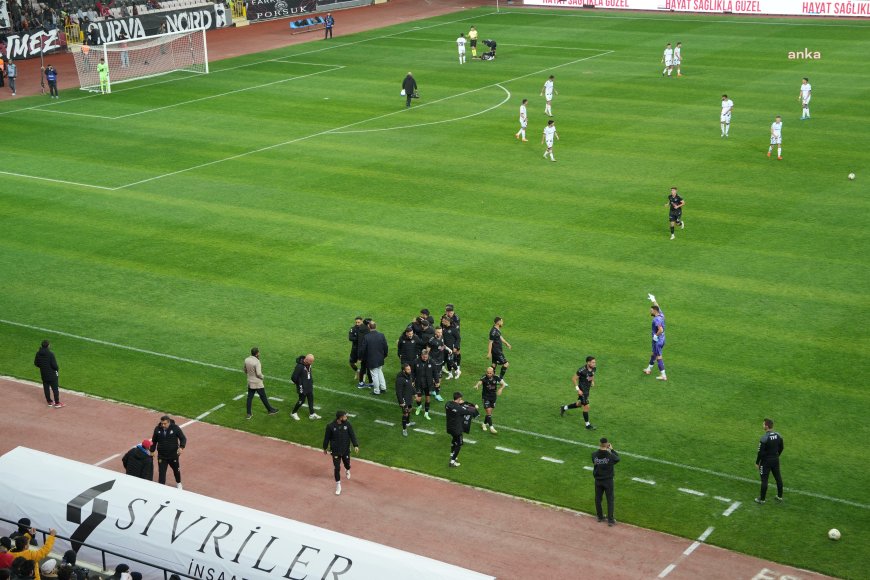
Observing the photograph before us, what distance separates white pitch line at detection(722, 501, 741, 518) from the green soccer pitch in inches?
4.8

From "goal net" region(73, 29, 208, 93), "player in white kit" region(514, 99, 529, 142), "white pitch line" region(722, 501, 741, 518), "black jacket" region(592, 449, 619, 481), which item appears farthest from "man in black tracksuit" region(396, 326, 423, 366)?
"goal net" region(73, 29, 208, 93)

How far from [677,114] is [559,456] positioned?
31.7 m

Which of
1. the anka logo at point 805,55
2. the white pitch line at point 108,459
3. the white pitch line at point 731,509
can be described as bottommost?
the white pitch line at point 731,509

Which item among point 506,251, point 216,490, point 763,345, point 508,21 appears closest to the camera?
point 216,490

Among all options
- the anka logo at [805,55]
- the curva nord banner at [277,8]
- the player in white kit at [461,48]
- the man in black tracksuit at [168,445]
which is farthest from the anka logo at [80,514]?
the curva nord banner at [277,8]

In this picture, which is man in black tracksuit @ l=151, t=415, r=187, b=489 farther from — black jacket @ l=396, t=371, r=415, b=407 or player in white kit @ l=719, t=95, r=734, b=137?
player in white kit @ l=719, t=95, r=734, b=137

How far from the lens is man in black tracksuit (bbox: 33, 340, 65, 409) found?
1061 inches

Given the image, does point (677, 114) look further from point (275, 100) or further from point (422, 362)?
point (422, 362)

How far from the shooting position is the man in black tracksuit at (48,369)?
88.4 ft

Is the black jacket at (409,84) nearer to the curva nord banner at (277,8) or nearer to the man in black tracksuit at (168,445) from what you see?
the curva nord banner at (277,8)

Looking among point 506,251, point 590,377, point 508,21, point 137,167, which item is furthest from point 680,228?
point 508,21

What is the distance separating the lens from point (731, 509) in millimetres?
22422

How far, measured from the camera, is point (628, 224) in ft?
126

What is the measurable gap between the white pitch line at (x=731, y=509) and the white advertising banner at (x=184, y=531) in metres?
6.23
